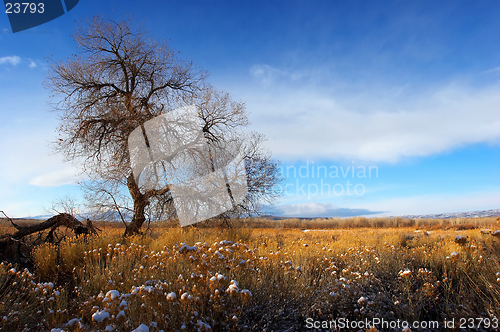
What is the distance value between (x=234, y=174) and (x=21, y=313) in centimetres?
918

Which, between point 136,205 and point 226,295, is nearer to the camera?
point 226,295

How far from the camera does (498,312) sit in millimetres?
3410

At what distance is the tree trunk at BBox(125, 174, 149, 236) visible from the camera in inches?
452

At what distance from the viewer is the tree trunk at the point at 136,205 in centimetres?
1149

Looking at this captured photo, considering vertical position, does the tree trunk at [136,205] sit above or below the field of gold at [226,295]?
above

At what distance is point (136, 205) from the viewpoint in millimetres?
11938

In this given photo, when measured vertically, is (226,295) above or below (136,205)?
below

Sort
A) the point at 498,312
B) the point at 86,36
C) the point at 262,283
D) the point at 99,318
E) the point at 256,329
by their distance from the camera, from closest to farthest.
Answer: the point at 99,318 → the point at 256,329 → the point at 498,312 → the point at 262,283 → the point at 86,36

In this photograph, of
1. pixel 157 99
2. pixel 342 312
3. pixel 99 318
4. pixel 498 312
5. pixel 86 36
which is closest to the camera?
pixel 99 318

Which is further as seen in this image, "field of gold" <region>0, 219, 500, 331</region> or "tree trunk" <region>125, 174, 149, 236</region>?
"tree trunk" <region>125, 174, 149, 236</region>

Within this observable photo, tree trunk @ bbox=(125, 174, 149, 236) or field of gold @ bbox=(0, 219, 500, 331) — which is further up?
tree trunk @ bbox=(125, 174, 149, 236)

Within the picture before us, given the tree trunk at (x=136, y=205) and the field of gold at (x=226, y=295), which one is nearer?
the field of gold at (x=226, y=295)

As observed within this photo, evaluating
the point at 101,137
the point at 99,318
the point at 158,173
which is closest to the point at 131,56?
the point at 101,137

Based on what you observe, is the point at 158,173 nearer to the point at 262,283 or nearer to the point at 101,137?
the point at 101,137
